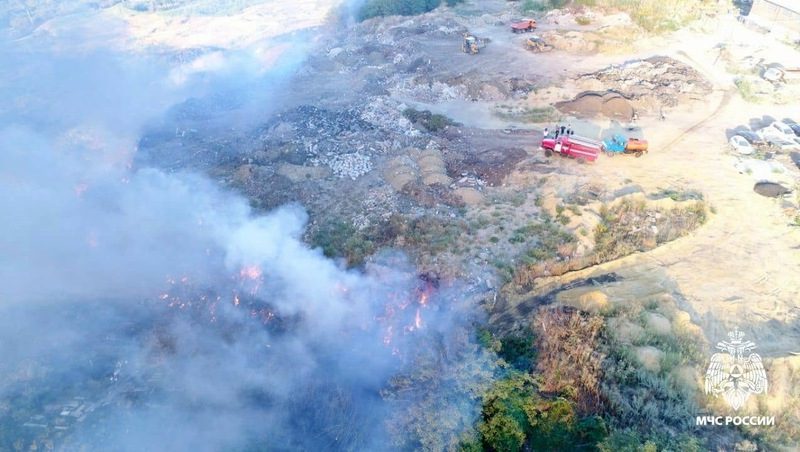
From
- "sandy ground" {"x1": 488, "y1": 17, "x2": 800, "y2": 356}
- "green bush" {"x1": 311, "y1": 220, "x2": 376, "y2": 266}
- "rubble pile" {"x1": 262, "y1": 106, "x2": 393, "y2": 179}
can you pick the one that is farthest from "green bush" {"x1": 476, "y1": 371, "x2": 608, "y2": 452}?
"rubble pile" {"x1": 262, "y1": 106, "x2": 393, "y2": 179}

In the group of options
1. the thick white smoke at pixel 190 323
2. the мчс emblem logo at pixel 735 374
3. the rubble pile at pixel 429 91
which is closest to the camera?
the мчс emblem logo at pixel 735 374

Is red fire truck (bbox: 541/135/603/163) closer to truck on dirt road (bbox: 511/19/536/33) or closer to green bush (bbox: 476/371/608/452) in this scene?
green bush (bbox: 476/371/608/452)

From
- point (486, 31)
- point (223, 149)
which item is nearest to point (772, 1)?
point (486, 31)

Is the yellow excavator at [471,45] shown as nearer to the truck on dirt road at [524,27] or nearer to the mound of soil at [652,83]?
the truck on dirt road at [524,27]

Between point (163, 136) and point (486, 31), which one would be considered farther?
point (486, 31)

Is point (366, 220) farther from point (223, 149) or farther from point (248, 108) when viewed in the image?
point (248, 108)

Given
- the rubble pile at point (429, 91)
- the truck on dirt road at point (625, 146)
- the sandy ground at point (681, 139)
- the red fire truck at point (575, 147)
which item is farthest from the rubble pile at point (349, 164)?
the truck on dirt road at point (625, 146)

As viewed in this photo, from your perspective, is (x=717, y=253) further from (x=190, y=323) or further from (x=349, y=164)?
(x=190, y=323)
